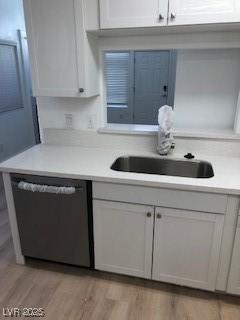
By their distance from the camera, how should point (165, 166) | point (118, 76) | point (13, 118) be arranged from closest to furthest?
1. point (165, 166)
2. point (13, 118)
3. point (118, 76)

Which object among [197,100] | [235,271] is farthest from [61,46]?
[235,271]

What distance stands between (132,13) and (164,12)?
0.65 feet

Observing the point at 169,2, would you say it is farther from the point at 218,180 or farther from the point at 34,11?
the point at 218,180

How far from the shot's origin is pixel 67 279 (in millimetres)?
1941

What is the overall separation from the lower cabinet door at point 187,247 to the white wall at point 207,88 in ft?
3.12

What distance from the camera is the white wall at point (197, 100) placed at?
2062 mm

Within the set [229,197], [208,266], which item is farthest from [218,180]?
[208,266]

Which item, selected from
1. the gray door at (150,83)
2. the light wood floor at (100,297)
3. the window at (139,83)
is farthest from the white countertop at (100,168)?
the gray door at (150,83)

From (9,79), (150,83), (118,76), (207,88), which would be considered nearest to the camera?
(207,88)

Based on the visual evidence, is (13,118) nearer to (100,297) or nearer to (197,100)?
(197,100)

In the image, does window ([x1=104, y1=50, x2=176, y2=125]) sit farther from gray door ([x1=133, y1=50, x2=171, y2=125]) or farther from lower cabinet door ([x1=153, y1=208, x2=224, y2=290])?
lower cabinet door ([x1=153, y1=208, x2=224, y2=290])

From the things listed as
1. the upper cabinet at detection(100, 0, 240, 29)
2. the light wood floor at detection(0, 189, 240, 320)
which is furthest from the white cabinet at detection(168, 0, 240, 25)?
the light wood floor at detection(0, 189, 240, 320)

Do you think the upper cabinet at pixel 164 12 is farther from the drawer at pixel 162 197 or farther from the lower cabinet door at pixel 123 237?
the lower cabinet door at pixel 123 237

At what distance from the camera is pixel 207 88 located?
2.15 metres
